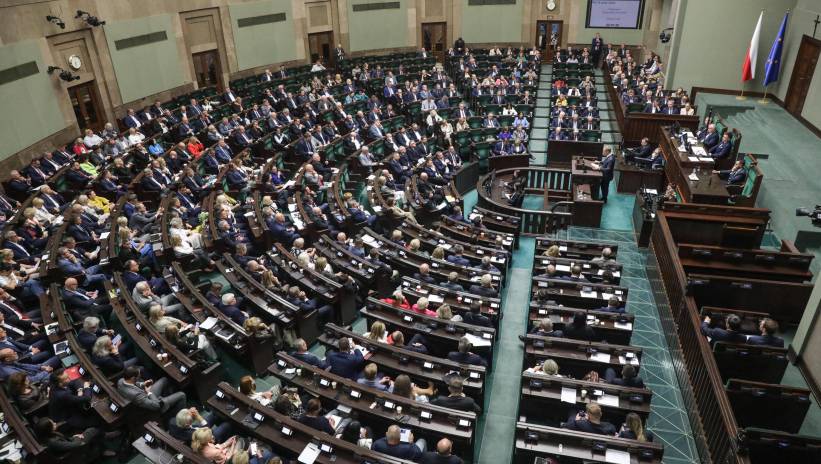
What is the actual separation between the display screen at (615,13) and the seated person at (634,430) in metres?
25.2

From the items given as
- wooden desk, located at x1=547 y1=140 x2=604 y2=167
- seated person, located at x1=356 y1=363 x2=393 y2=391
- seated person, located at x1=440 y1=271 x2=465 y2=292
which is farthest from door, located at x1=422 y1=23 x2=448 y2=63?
seated person, located at x1=356 y1=363 x2=393 y2=391

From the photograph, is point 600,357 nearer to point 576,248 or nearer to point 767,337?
point 767,337

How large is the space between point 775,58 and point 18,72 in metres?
21.1

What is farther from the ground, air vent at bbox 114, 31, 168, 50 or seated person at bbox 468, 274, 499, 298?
air vent at bbox 114, 31, 168, 50

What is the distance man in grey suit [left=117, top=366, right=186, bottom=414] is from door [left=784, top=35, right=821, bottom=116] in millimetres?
16903

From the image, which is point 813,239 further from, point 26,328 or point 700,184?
point 26,328

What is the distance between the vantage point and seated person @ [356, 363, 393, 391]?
666 centimetres

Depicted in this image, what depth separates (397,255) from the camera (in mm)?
10055

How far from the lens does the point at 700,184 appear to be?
455 inches

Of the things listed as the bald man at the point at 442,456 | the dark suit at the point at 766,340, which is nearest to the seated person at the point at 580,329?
the dark suit at the point at 766,340

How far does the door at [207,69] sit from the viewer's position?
21391mm

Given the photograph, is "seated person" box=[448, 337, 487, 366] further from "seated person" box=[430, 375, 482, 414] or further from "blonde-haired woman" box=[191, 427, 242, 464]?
"blonde-haired woman" box=[191, 427, 242, 464]

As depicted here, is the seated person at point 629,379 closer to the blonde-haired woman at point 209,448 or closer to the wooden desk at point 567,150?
the blonde-haired woman at point 209,448

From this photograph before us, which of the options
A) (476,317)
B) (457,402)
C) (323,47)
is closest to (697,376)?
(476,317)
